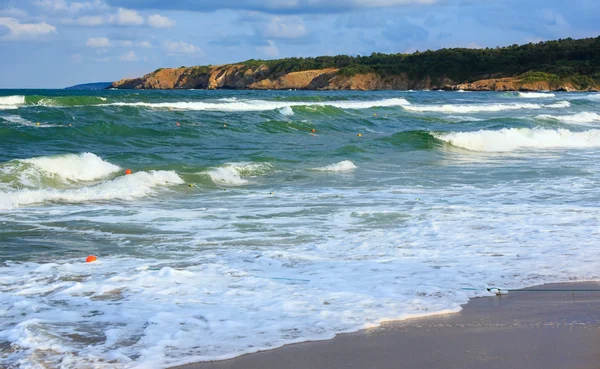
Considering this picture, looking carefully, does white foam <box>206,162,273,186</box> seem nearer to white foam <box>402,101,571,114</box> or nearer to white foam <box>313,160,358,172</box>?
white foam <box>313,160,358,172</box>

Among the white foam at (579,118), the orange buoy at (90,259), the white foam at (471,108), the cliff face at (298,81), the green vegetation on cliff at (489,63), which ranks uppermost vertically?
the green vegetation on cliff at (489,63)

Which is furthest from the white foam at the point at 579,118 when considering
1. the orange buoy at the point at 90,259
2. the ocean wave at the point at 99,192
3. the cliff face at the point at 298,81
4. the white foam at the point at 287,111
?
the cliff face at the point at 298,81

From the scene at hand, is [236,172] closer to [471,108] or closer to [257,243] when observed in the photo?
[257,243]

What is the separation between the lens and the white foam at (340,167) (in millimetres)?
16141

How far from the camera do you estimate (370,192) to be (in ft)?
41.4

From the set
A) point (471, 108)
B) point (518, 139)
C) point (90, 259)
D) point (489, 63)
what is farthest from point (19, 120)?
point (489, 63)

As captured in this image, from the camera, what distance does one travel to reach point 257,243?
848cm

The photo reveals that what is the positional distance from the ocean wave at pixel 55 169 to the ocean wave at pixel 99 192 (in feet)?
4.75

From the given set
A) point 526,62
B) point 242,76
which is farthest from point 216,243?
point 242,76

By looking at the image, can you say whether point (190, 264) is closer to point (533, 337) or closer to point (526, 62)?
point (533, 337)

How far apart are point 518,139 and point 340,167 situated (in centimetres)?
1002

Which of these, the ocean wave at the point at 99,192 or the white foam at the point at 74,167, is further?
the white foam at the point at 74,167

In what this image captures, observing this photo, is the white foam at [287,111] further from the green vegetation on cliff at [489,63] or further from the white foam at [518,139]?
the green vegetation on cliff at [489,63]

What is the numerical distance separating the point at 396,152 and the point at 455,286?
14.1m
